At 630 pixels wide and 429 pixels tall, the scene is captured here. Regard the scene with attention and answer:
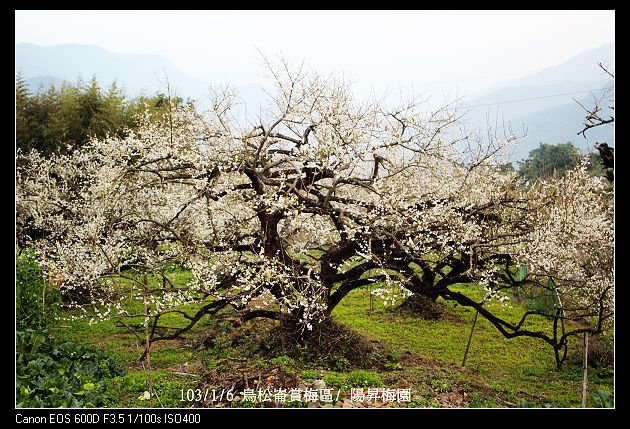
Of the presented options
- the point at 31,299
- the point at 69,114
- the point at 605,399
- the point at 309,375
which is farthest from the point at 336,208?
the point at 69,114

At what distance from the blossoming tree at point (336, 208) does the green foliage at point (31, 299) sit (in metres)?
0.31

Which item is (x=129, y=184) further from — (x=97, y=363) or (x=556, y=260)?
(x=556, y=260)

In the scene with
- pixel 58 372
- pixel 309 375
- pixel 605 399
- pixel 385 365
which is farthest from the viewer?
pixel 385 365

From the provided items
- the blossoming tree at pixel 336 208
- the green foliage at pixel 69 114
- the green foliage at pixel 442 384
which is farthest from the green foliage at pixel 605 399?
the green foliage at pixel 69 114

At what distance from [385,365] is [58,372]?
11.4 ft

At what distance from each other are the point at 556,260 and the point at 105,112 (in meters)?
9.10

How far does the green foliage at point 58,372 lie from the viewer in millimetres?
4328

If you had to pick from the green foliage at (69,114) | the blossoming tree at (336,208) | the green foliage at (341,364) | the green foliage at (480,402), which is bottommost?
the green foliage at (480,402)

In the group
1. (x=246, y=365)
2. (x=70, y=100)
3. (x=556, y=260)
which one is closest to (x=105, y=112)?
(x=70, y=100)

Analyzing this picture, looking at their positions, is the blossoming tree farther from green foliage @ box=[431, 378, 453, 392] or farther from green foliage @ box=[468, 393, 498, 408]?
green foliage @ box=[468, 393, 498, 408]

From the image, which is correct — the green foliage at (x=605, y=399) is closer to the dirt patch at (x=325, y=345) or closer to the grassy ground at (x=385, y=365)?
the grassy ground at (x=385, y=365)

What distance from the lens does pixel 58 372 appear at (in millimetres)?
4891

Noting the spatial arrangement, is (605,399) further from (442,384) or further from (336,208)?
(336,208)

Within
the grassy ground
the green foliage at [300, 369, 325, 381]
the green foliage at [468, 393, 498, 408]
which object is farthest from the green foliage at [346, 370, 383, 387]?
the green foliage at [468, 393, 498, 408]
